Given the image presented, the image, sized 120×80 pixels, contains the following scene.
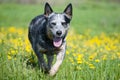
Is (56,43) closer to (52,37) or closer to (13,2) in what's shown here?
(52,37)

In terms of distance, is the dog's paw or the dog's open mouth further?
the dog's open mouth

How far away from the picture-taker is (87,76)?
757 centimetres

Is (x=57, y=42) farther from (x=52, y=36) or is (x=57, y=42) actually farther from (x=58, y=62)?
(x=58, y=62)

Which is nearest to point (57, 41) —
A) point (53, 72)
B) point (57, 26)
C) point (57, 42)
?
point (57, 42)

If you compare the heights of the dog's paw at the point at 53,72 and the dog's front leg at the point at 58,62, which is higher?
the dog's front leg at the point at 58,62

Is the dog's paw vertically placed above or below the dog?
below

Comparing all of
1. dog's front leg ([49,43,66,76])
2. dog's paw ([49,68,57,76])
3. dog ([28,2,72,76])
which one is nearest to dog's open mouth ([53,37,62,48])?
dog ([28,2,72,76])

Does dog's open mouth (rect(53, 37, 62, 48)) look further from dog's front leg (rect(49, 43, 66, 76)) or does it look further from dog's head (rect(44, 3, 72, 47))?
dog's front leg (rect(49, 43, 66, 76))

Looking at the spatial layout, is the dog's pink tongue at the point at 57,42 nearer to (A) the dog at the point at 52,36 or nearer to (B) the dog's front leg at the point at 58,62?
(A) the dog at the point at 52,36

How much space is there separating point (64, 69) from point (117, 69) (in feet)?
3.68

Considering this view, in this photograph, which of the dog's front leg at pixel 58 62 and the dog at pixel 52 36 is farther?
the dog at pixel 52 36

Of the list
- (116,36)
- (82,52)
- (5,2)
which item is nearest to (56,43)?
(82,52)

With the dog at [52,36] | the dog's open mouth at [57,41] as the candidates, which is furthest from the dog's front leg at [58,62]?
the dog's open mouth at [57,41]

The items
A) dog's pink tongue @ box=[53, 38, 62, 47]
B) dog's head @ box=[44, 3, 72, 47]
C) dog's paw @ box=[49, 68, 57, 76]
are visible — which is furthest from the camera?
dog's pink tongue @ box=[53, 38, 62, 47]
